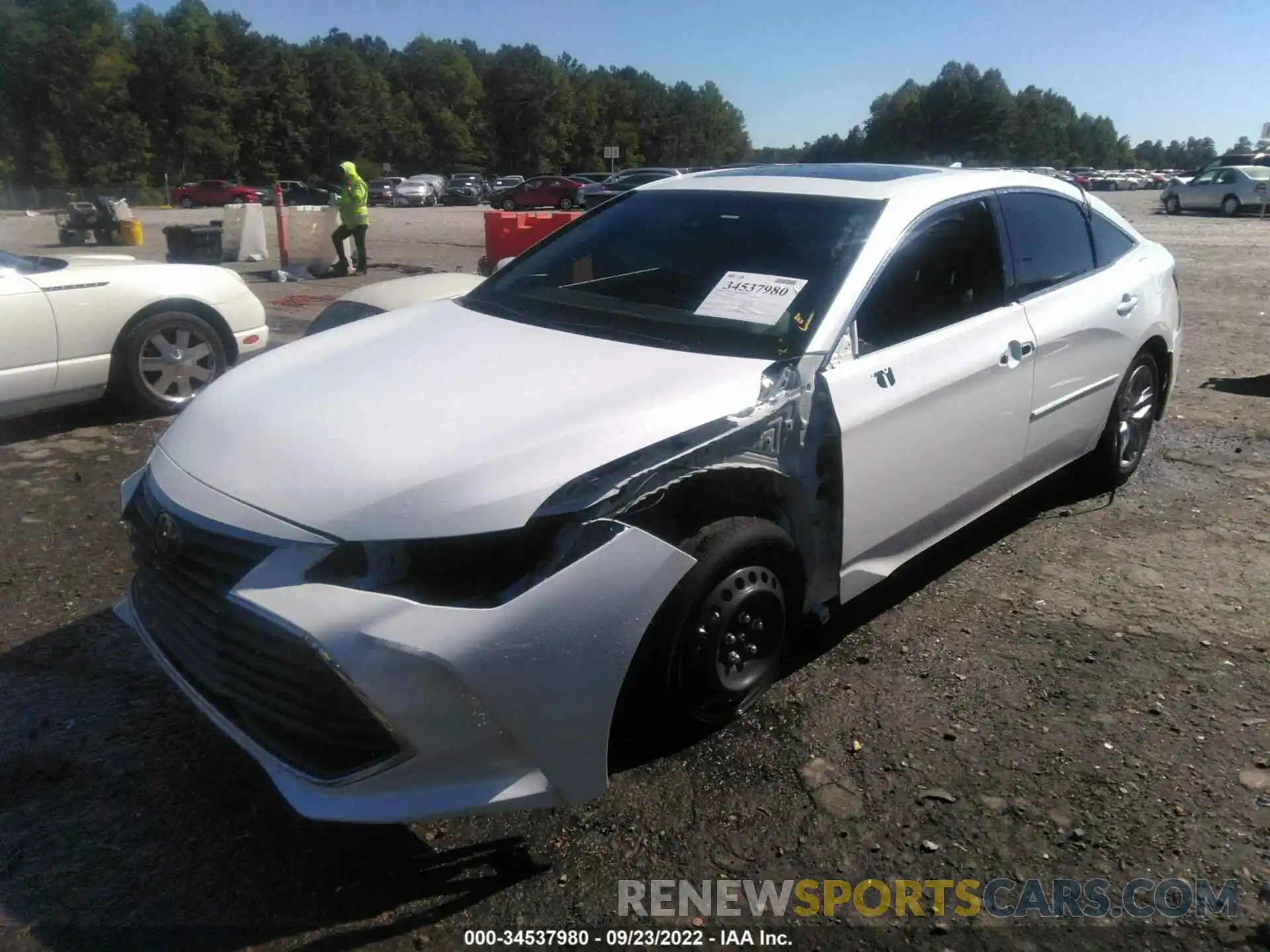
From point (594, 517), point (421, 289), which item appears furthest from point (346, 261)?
point (594, 517)

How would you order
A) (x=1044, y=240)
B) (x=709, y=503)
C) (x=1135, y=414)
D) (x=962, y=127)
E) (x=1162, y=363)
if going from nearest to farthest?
(x=709, y=503), (x=1044, y=240), (x=1135, y=414), (x=1162, y=363), (x=962, y=127)

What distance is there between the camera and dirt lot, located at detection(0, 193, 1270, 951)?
7.75 ft

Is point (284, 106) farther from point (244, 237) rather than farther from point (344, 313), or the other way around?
point (344, 313)

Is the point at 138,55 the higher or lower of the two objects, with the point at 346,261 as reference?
higher

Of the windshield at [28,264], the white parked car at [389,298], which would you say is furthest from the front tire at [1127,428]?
the windshield at [28,264]

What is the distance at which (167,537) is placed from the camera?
257cm

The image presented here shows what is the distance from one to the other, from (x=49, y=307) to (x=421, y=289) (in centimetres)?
235

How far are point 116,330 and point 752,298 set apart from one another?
172 inches

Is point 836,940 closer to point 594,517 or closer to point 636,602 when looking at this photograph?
point 636,602

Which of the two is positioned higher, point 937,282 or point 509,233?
point 509,233

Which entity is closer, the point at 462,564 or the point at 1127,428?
the point at 462,564

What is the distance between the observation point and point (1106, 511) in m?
4.85

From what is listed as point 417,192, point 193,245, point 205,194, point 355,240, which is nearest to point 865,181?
point 355,240

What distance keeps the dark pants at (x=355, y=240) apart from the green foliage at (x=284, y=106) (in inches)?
2149
